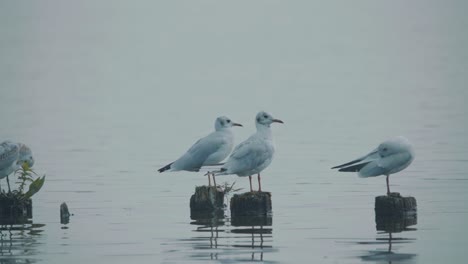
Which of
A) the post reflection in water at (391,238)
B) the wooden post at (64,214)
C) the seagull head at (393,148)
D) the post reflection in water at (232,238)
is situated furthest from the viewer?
the wooden post at (64,214)

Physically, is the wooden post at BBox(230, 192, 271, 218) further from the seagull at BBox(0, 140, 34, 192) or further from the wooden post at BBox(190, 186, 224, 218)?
the seagull at BBox(0, 140, 34, 192)

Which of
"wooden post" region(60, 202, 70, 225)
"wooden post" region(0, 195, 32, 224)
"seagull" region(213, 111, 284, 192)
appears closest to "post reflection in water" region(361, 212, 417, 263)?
"seagull" region(213, 111, 284, 192)

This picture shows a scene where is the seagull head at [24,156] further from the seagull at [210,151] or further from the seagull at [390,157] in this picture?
the seagull at [390,157]

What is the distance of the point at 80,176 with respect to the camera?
31469 mm

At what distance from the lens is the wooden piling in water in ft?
73.2

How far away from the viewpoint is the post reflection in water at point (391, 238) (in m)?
19.1

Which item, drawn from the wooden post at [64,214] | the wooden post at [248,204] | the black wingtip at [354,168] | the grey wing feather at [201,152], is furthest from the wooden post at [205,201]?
the black wingtip at [354,168]

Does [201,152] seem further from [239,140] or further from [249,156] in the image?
[239,140]

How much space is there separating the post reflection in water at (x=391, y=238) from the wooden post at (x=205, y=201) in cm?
291

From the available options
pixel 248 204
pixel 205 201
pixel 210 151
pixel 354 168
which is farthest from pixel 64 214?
pixel 354 168

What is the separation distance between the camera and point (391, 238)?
20.8 meters

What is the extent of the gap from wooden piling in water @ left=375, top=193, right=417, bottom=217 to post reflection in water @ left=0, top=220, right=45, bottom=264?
16.7 feet

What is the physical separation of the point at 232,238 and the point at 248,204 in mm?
1721

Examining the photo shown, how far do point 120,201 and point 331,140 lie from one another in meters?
14.7
